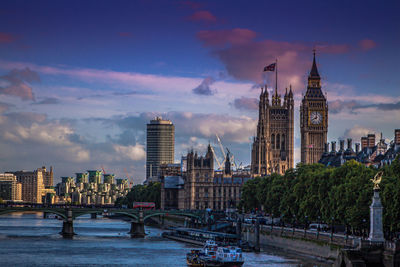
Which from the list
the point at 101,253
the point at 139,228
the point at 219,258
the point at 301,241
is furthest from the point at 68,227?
the point at 219,258

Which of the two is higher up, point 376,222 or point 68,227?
point 376,222

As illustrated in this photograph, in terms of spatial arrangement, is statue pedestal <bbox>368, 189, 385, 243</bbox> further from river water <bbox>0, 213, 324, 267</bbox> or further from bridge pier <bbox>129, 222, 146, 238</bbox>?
bridge pier <bbox>129, 222, 146, 238</bbox>

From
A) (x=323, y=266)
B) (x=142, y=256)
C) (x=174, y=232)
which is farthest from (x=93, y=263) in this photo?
(x=174, y=232)

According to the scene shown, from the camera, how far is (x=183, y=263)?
11325cm

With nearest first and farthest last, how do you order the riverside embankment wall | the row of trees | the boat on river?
the row of trees < the riverside embankment wall < the boat on river

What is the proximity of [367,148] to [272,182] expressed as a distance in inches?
1060

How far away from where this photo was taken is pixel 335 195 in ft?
388

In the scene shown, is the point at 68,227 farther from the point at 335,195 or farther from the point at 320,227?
the point at 335,195

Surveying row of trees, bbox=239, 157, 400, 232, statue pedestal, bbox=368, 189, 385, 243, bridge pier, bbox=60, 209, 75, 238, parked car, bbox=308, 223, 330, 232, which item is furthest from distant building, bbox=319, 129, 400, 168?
statue pedestal, bbox=368, 189, 385, 243

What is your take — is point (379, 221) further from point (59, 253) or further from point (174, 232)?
point (174, 232)

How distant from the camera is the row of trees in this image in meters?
101

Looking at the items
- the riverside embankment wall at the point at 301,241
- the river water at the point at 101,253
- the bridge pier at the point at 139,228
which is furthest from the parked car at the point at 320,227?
the bridge pier at the point at 139,228

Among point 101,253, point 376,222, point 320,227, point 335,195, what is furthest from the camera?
point 320,227

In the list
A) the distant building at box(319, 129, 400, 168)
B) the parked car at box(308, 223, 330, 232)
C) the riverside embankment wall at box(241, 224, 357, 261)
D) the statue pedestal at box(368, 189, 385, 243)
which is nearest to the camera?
the statue pedestal at box(368, 189, 385, 243)
